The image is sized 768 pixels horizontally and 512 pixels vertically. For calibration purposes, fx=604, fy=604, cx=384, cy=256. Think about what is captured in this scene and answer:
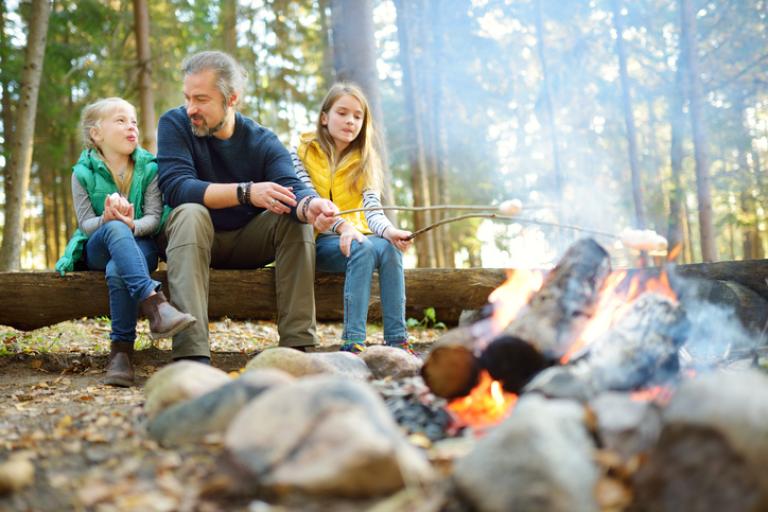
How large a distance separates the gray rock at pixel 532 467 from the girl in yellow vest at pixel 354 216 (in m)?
2.12

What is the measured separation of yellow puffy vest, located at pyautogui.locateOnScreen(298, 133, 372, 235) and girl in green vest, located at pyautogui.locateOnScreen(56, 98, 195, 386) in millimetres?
1086

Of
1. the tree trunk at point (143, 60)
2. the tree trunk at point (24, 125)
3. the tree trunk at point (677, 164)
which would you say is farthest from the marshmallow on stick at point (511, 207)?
the tree trunk at point (677, 164)

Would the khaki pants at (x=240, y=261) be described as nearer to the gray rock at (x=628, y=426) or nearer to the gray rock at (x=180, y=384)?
the gray rock at (x=180, y=384)

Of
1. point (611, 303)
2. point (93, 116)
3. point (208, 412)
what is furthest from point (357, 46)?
point (208, 412)

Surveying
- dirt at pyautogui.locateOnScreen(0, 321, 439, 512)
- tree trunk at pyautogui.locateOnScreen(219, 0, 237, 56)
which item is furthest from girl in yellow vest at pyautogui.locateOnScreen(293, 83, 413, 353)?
tree trunk at pyautogui.locateOnScreen(219, 0, 237, 56)

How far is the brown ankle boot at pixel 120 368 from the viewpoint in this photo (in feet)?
11.7

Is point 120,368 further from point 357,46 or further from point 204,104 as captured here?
point 357,46

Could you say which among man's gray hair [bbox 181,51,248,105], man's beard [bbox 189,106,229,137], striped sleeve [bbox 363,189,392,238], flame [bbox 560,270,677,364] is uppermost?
man's gray hair [bbox 181,51,248,105]

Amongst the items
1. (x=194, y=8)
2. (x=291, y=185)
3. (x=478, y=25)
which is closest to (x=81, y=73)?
(x=194, y=8)

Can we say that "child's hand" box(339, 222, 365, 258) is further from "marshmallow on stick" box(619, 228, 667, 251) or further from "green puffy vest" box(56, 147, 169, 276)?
"marshmallow on stick" box(619, 228, 667, 251)

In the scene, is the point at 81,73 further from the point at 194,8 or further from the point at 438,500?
the point at 438,500

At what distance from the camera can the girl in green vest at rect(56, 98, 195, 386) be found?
3471mm

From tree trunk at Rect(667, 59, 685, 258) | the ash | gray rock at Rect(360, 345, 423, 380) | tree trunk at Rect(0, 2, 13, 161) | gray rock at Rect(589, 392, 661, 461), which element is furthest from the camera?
tree trunk at Rect(667, 59, 685, 258)

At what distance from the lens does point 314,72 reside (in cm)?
1459
